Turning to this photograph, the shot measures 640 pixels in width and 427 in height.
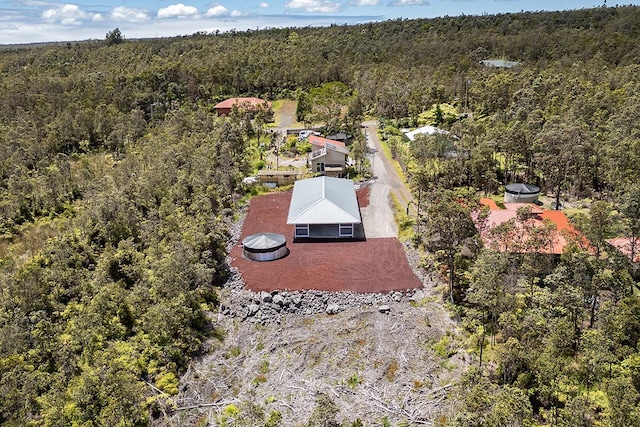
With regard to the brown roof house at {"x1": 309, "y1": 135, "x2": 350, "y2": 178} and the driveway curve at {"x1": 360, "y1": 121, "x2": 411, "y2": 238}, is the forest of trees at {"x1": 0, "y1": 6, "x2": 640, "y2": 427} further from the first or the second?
the brown roof house at {"x1": 309, "y1": 135, "x2": 350, "y2": 178}

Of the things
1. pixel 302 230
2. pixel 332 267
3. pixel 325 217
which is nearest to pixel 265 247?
pixel 302 230

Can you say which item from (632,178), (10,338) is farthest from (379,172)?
(10,338)

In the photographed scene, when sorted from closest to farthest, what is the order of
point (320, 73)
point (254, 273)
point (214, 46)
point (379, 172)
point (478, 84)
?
point (254, 273) < point (379, 172) < point (478, 84) < point (320, 73) < point (214, 46)

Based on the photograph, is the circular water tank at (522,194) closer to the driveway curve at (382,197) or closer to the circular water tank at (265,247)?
the driveway curve at (382,197)

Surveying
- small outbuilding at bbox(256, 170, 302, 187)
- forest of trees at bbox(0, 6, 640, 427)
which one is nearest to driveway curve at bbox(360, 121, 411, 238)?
forest of trees at bbox(0, 6, 640, 427)

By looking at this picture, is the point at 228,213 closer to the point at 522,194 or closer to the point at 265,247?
the point at 265,247

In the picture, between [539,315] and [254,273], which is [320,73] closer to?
[254,273]

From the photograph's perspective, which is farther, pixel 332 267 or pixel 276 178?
pixel 276 178
